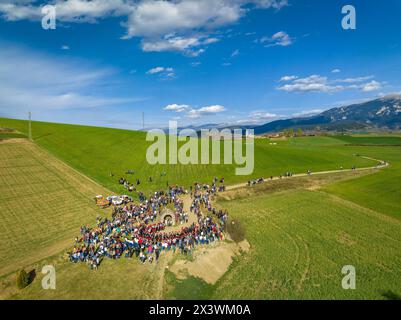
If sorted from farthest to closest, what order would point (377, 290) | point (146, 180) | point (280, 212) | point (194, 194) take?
point (146, 180), point (194, 194), point (280, 212), point (377, 290)

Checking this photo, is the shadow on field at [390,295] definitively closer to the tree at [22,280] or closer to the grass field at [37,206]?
the tree at [22,280]

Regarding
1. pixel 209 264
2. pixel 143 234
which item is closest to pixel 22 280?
pixel 143 234

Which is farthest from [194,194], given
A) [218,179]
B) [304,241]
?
[304,241]

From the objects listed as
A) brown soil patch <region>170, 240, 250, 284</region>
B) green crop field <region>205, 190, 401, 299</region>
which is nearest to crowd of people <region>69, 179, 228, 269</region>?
brown soil patch <region>170, 240, 250, 284</region>

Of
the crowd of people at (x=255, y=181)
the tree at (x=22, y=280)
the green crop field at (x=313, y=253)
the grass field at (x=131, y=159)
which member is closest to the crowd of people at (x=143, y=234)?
the tree at (x=22, y=280)

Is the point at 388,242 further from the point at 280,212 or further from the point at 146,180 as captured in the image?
the point at 146,180

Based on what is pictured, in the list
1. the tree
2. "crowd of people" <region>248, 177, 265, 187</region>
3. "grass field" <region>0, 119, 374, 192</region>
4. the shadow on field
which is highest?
"grass field" <region>0, 119, 374, 192</region>

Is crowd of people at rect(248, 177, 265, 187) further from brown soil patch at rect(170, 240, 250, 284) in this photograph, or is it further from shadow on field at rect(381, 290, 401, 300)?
shadow on field at rect(381, 290, 401, 300)
